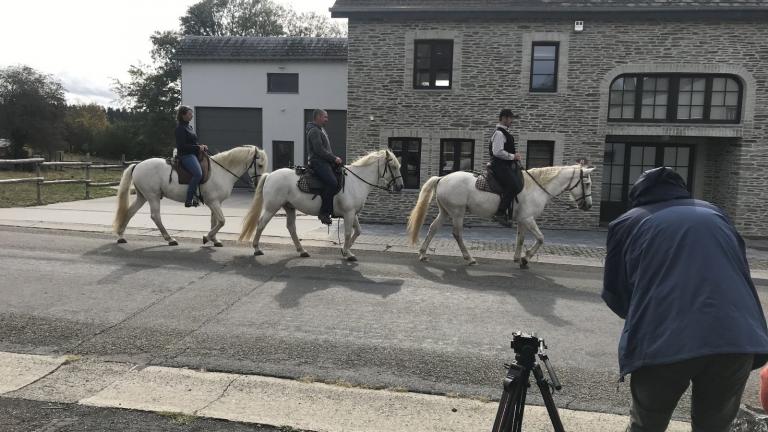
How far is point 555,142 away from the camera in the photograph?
15883 mm

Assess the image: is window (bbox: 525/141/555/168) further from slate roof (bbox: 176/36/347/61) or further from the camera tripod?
the camera tripod

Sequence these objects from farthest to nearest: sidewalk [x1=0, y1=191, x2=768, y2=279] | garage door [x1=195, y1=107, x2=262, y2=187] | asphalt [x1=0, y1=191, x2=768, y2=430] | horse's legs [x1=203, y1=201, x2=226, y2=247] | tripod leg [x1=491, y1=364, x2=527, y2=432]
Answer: garage door [x1=195, y1=107, x2=262, y2=187] < sidewalk [x1=0, y1=191, x2=768, y2=279] < asphalt [x1=0, y1=191, x2=768, y2=430] < horse's legs [x1=203, y1=201, x2=226, y2=247] < tripod leg [x1=491, y1=364, x2=527, y2=432]

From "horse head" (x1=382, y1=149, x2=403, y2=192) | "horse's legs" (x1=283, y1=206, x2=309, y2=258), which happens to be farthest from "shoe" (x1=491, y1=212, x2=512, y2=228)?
"horse's legs" (x1=283, y1=206, x2=309, y2=258)

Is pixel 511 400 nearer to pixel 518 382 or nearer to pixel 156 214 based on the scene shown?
pixel 518 382

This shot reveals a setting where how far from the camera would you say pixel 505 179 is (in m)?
9.70

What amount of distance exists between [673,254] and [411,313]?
14.2ft

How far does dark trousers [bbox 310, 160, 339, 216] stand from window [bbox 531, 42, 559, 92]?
8835mm

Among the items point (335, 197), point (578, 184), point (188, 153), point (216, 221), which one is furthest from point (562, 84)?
point (188, 153)

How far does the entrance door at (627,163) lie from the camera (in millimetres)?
16953

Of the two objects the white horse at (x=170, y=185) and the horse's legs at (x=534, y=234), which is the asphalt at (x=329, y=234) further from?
the white horse at (x=170, y=185)

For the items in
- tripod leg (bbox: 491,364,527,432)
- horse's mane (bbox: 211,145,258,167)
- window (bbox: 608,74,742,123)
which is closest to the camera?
tripod leg (bbox: 491,364,527,432)

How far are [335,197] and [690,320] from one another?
7.58 meters

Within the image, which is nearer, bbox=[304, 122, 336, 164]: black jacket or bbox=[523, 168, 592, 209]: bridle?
bbox=[304, 122, 336, 164]: black jacket

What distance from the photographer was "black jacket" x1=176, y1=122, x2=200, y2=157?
1011cm
